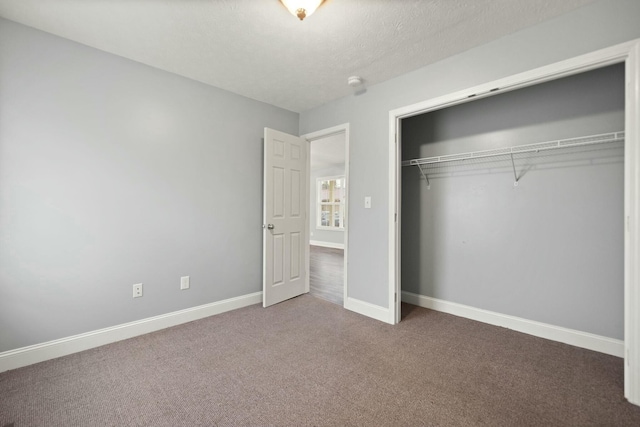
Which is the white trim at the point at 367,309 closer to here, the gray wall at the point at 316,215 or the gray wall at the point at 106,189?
the gray wall at the point at 106,189

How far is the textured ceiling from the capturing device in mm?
1874

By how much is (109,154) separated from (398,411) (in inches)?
116

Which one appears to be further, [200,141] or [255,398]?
[200,141]

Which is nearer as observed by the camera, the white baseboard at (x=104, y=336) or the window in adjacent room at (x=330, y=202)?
the white baseboard at (x=104, y=336)

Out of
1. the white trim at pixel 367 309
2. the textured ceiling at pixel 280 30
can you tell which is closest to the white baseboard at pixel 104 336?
the white trim at pixel 367 309

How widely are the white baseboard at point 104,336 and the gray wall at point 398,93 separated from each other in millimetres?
1580

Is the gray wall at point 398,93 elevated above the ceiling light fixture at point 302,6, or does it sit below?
below

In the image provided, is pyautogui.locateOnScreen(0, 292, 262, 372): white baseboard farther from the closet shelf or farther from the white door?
the closet shelf

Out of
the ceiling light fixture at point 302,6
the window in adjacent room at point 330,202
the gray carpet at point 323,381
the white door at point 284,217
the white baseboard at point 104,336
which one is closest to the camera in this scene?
the gray carpet at point 323,381

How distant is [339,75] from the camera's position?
2.82 metres

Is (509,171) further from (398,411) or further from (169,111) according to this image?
(169,111)

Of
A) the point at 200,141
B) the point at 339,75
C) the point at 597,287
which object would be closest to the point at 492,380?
the point at 597,287

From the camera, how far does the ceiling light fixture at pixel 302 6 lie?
175cm

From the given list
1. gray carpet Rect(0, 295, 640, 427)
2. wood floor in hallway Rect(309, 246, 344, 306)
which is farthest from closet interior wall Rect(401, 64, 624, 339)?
wood floor in hallway Rect(309, 246, 344, 306)
